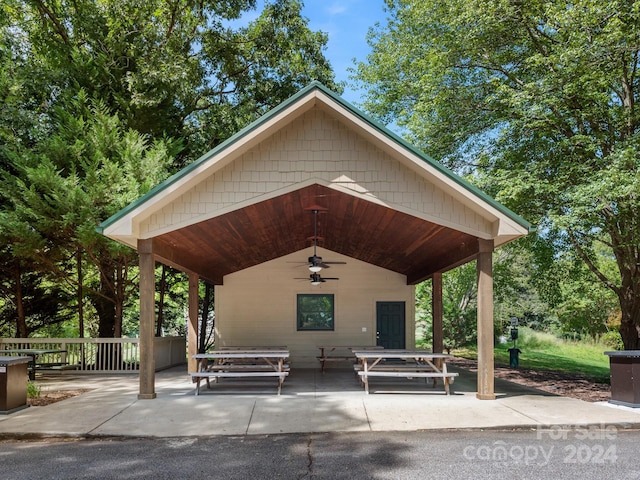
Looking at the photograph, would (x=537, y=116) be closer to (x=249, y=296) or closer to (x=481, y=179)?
(x=481, y=179)

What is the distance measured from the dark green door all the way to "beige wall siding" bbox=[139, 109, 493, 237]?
6.77 metres

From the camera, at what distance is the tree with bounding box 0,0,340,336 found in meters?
12.2

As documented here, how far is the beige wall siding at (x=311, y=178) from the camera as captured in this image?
307 inches

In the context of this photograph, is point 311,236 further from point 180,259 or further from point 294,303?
point 180,259

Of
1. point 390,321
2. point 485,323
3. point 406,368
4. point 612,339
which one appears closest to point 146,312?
point 406,368

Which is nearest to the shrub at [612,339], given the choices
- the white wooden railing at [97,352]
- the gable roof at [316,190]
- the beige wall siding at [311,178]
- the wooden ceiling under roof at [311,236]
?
the wooden ceiling under roof at [311,236]

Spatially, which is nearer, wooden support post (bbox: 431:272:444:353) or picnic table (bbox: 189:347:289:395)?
picnic table (bbox: 189:347:289:395)

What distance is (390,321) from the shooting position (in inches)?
562

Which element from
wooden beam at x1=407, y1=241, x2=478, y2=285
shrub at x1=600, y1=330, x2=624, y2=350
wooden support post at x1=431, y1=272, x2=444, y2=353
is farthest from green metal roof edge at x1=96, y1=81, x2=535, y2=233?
shrub at x1=600, y1=330, x2=624, y2=350

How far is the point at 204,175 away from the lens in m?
7.65

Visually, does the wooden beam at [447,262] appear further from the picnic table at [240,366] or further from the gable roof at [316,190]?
the picnic table at [240,366]

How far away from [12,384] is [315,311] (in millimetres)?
8189

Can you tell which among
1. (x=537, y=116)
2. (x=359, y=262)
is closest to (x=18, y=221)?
(x=359, y=262)

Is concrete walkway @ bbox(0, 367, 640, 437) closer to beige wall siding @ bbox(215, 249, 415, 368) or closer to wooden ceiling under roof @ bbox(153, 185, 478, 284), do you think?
wooden ceiling under roof @ bbox(153, 185, 478, 284)
